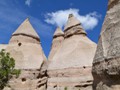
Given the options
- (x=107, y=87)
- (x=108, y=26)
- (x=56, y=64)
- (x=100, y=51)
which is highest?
(x=56, y=64)

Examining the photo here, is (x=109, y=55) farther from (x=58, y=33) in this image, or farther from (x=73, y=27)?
(x=58, y=33)

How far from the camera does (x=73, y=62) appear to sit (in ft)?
89.9

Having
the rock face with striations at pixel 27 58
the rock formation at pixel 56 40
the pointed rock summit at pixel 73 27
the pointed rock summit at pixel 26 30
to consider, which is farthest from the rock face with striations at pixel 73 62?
the rock formation at pixel 56 40

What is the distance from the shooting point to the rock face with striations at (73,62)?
25953 millimetres

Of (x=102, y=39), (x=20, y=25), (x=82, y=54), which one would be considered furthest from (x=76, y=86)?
(x=102, y=39)

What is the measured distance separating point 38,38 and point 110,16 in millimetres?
24371

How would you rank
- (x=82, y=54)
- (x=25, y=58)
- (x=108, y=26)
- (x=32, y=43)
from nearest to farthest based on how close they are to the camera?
(x=108, y=26)
(x=82, y=54)
(x=25, y=58)
(x=32, y=43)

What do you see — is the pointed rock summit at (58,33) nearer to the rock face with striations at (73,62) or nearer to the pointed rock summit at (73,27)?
the pointed rock summit at (73,27)

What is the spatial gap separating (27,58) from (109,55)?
2237 cm

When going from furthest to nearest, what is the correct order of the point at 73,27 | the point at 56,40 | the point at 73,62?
the point at 56,40 < the point at 73,27 < the point at 73,62

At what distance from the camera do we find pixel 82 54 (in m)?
28.0

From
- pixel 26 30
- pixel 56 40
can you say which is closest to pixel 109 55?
pixel 26 30

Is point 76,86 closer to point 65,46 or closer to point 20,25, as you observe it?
point 65,46

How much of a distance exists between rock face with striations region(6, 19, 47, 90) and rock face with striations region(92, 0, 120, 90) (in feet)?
65.0
